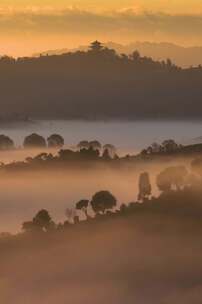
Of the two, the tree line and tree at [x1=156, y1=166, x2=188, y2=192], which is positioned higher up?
tree at [x1=156, y1=166, x2=188, y2=192]

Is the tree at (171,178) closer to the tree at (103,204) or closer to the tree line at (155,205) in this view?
the tree line at (155,205)

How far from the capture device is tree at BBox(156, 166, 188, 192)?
420 feet

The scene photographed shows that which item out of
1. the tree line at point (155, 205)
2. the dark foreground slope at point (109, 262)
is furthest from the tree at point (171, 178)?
the dark foreground slope at point (109, 262)

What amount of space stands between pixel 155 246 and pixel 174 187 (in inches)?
1070

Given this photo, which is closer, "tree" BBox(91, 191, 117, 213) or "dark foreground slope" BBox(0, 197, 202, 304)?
"dark foreground slope" BBox(0, 197, 202, 304)

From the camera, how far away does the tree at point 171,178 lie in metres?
128

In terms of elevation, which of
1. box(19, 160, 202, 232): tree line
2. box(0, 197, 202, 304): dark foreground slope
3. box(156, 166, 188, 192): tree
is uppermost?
box(156, 166, 188, 192): tree

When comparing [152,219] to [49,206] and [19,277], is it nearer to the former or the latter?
[19,277]

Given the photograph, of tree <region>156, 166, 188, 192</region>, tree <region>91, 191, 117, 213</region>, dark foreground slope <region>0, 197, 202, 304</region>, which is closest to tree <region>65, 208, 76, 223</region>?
tree <region>91, 191, 117, 213</region>

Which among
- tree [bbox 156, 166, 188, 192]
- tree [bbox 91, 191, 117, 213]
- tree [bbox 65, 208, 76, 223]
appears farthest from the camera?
tree [bbox 156, 166, 188, 192]

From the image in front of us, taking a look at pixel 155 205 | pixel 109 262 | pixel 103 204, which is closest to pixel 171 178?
pixel 103 204

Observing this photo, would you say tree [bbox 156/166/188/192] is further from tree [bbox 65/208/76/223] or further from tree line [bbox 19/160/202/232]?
tree [bbox 65/208/76/223]

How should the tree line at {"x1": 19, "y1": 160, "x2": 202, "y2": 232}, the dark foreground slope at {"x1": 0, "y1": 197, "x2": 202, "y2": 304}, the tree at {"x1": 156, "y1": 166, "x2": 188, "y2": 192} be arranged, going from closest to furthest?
the dark foreground slope at {"x1": 0, "y1": 197, "x2": 202, "y2": 304} < the tree line at {"x1": 19, "y1": 160, "x2": 202, "y2": 232} < the tree at {"x1": 156, "y1": 166, "x2": 188, "y2": 192}

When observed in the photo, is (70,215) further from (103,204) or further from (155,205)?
(155,205)
